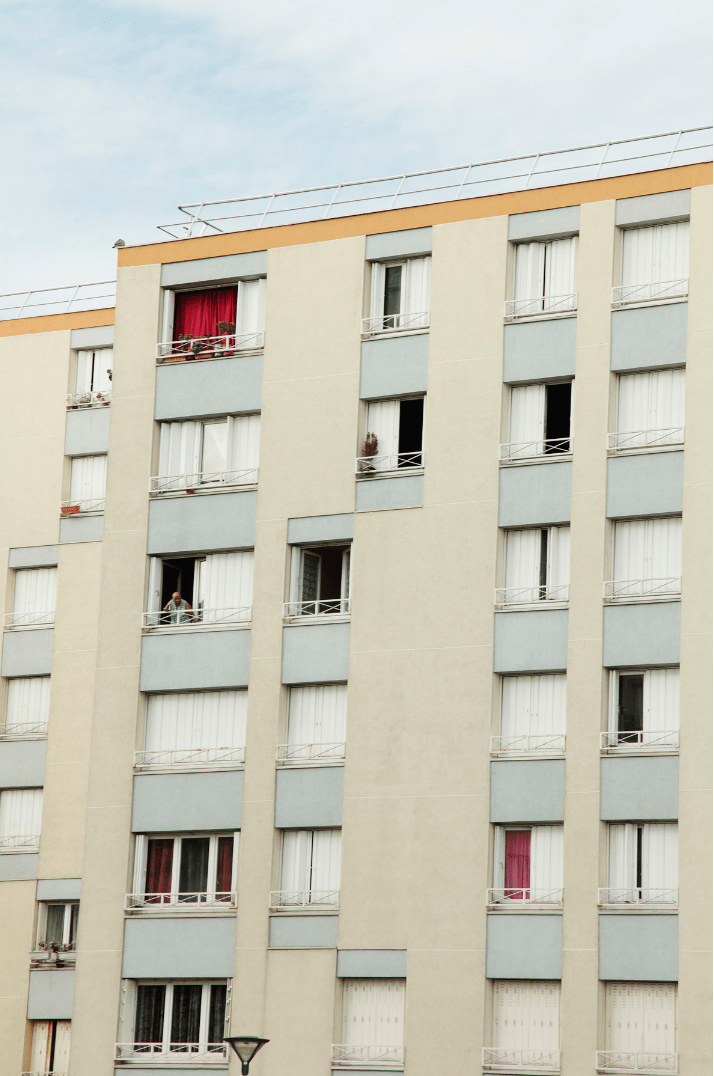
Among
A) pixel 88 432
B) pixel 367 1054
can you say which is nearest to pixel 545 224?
pixel 88 432

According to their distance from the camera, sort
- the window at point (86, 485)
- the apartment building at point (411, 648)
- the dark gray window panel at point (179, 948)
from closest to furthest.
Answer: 1. the apartment building at point (411, 648)
2. the dark gray window panel at point (179, 948)
3. the window at point (86, 485)

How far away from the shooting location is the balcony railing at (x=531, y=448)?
44750mm

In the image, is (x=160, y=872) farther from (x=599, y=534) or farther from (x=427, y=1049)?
(x=599, y=534)

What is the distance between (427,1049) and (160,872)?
29.0 ft

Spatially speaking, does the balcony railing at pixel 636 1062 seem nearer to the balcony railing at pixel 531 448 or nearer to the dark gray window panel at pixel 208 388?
the balcony railing at pixel 531 448

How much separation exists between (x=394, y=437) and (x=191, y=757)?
10060 millimetres

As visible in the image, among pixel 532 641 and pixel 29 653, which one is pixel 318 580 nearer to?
pixel 532 641

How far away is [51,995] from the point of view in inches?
2028

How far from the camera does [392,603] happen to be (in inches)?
1764

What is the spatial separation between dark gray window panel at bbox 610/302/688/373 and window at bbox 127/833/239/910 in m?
15.8

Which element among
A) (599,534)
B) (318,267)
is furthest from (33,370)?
(599,534)

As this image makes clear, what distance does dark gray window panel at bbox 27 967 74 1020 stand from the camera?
5116 centimetres

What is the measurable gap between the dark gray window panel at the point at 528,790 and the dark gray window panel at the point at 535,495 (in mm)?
6100

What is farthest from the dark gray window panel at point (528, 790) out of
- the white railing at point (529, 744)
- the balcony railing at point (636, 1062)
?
the balcony railing at point (636, 1062)
